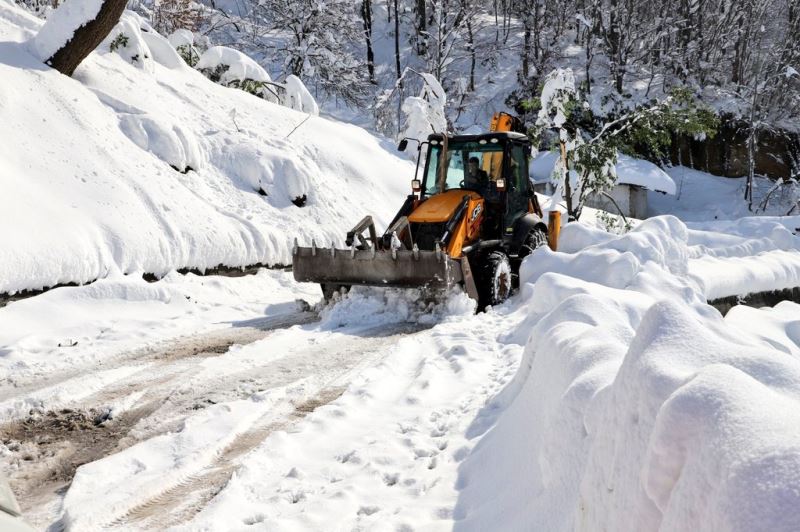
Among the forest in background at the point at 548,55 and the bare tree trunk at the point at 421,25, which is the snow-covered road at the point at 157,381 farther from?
the bare tree trunk at the point at 421,25

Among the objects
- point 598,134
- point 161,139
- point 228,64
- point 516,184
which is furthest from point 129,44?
point 598,134

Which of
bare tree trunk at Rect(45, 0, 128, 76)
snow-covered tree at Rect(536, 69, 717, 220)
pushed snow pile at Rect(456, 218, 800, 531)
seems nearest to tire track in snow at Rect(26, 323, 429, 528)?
pushed snow pile at Rect(456, 218, 800, 531)

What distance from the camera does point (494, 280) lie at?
8938mm

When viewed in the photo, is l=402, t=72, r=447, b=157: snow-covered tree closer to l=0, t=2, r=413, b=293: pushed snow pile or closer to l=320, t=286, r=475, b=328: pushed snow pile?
l=0, t=2, r=413, b=293: pushed snow pile

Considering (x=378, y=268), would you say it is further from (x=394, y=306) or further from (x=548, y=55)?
(x=548, y=55)

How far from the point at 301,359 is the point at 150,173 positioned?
6621 mm

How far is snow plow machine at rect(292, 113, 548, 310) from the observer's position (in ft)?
27.1

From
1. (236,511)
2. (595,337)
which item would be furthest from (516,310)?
(236,511)

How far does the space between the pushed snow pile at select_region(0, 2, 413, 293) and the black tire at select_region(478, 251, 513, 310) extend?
171 inches

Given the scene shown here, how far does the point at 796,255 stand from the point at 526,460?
1204 cm

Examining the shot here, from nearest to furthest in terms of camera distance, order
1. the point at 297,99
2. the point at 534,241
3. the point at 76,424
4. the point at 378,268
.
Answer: the point at 76,424, the point at 378,268, the point at 534,241, the point at 297,99

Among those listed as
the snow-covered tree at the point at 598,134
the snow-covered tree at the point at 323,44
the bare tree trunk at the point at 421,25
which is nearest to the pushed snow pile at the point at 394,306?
the snow-covered tree at the point at 598,134

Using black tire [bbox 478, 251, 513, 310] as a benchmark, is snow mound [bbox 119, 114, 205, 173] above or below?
above

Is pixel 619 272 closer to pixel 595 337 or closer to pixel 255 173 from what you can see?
pixel 595 337
